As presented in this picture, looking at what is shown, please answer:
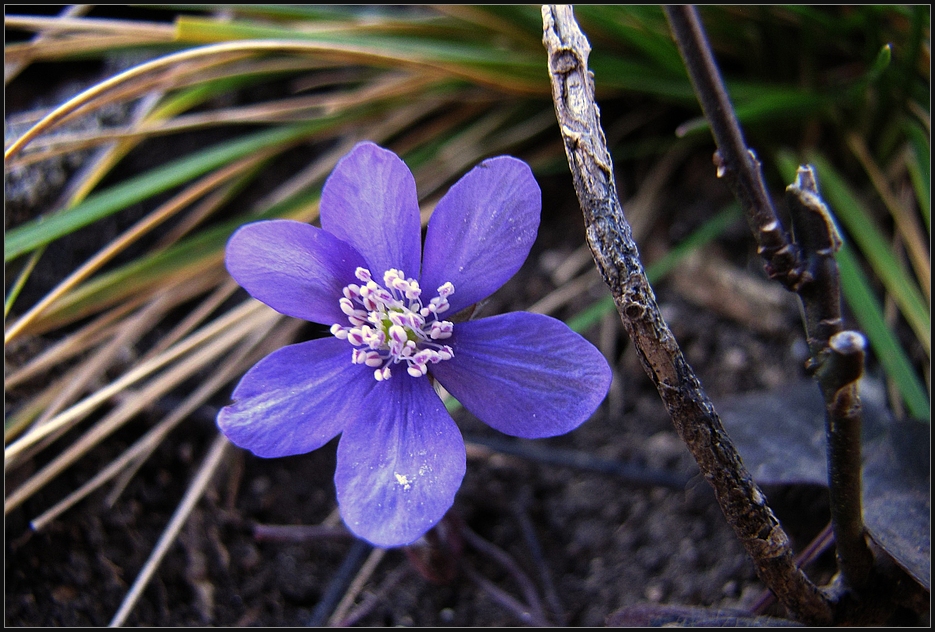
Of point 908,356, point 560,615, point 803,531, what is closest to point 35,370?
point 560,615

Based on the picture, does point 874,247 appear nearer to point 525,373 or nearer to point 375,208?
point 525,373

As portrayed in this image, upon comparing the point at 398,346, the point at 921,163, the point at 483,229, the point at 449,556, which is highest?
the point at 483,229

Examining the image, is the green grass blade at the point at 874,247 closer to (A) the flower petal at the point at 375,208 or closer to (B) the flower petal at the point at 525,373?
(B) the flower petal at the point at 525,373

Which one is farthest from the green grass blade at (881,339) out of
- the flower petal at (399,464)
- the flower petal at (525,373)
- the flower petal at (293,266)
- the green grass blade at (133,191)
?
the green grass blade at (133,191)

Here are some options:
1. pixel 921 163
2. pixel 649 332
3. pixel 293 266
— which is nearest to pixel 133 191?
pixel 293 266

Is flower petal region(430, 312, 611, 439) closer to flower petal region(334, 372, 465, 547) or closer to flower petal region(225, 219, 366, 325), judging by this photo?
flower petal region(334, 372, 465, 547)

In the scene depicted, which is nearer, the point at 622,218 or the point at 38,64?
the point at 622,218

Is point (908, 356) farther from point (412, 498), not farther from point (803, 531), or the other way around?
point (412, 498)
